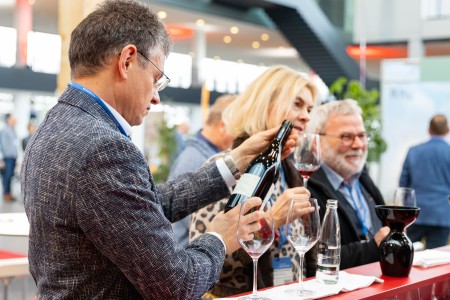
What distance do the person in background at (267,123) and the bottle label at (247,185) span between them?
616 millimetres

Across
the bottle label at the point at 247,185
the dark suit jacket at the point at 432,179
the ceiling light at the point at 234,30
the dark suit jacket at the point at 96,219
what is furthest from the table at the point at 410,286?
the ceiling light at the point at 234,30

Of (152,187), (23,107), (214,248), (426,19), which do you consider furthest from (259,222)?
(23,107)

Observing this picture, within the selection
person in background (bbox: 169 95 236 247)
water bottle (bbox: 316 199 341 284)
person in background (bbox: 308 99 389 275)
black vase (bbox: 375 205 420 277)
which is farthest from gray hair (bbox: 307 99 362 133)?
water bottle (bbox: 316 199 341 284)

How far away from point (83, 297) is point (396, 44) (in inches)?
626

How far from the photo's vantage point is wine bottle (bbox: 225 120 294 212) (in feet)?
6.59

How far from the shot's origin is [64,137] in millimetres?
1563

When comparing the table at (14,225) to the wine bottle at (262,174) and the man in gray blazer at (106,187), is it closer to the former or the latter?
the wine bottle at (262,174)

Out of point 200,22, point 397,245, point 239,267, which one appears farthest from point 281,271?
point 200,22

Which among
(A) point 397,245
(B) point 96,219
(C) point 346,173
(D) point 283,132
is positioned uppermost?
(D) point 283,132

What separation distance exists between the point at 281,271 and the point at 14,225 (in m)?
1.49

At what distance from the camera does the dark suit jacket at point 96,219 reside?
1.51 meters

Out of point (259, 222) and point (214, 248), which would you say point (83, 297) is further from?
point (259, 222)

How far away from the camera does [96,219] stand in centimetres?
151

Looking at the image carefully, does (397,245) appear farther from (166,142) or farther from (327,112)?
(166,142)
